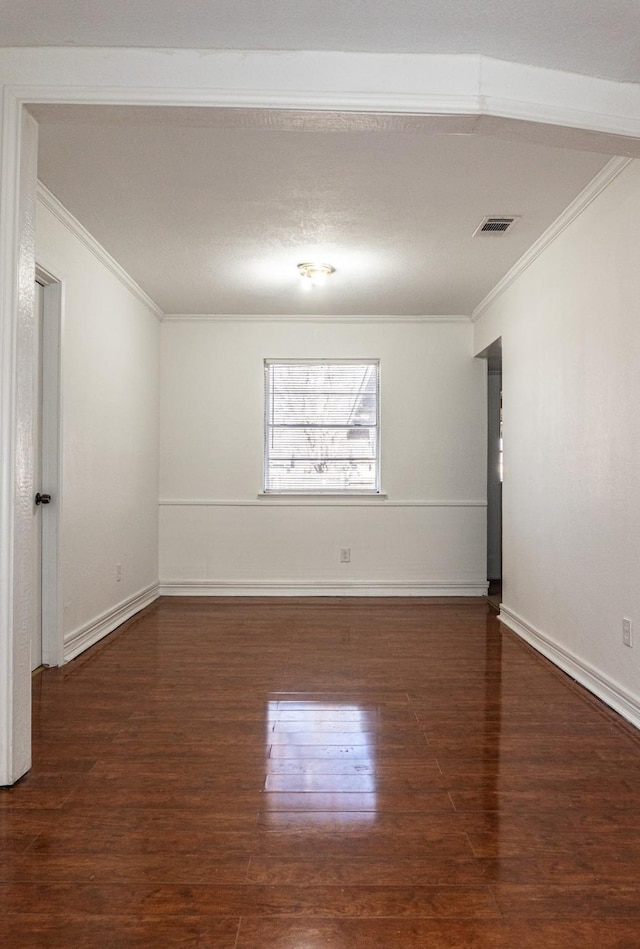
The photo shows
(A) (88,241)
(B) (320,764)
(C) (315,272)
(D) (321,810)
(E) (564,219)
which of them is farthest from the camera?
(C) (315,272)

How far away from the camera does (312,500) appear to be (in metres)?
6.61

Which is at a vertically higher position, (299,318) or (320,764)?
(299,318)

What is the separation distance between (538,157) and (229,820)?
10.1 feet

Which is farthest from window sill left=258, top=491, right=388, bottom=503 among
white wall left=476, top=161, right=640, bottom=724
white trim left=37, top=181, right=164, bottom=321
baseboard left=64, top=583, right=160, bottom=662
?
white trim left=37, top=181, right=164, bottom=321

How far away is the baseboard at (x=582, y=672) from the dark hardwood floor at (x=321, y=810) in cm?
8

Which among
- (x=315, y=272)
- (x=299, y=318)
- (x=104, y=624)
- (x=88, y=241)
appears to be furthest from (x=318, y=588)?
(x=88, y=241)

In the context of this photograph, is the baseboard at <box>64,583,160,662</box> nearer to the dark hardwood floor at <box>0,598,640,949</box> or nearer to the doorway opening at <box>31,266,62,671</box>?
the doorway opening at <box>31,266,62,671</box>

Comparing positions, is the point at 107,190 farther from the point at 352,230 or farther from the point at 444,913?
the point at 444,913

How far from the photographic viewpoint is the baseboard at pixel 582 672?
3.22 metres

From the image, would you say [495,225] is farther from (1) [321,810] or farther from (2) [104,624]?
(2) [104,624]

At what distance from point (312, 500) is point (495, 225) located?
10.3 feet

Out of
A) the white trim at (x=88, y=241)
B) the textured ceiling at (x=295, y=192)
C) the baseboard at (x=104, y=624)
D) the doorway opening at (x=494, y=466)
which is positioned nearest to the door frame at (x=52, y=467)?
A: the baseboard at (x=104, y=624)

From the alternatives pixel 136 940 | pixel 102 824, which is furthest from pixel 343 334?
pixel 136 940

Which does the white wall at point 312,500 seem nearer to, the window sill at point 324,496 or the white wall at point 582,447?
the window sill at point 324,496
